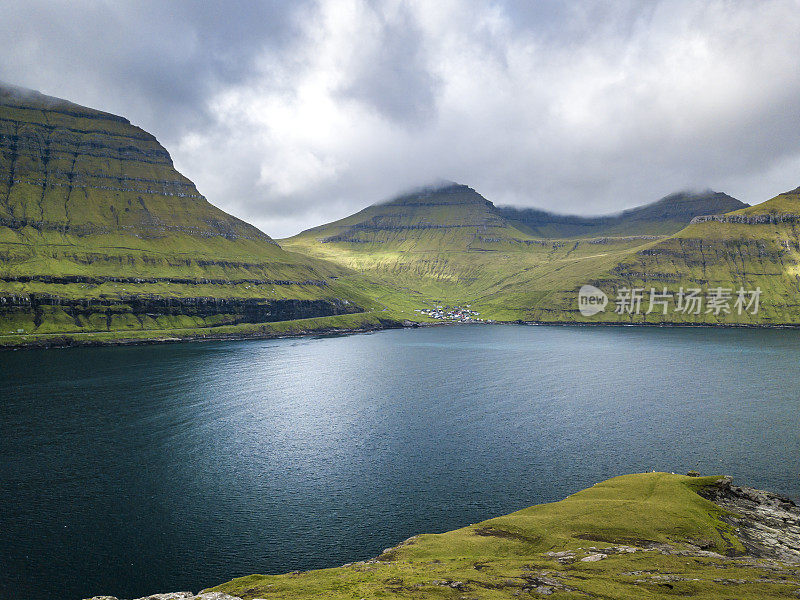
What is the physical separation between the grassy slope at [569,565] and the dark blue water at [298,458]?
10.9 metres

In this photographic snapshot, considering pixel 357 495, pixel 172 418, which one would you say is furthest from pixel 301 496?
pixel 172 418

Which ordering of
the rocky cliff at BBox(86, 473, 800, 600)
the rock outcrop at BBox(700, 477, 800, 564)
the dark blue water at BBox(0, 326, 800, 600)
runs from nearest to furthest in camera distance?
the rocky cliff at BBox(86, 473, 800, 600)
the rock outcrop at BBox(700, 477, 800, 564)
the dark blue water at BBox(0, 326, 800, 600)

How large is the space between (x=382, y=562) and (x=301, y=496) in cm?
3091

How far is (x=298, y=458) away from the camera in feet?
342

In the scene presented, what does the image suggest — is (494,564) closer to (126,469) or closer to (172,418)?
(126,469)

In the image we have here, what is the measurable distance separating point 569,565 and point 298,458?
6719 centimetres

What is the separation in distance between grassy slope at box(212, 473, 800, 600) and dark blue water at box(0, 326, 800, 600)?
10.9m

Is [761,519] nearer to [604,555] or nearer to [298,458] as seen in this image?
[604,555]

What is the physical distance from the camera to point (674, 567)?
5025 cm

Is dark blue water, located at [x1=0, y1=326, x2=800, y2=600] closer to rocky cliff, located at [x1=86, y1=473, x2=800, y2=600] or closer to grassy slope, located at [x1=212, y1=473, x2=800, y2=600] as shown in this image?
grassy slope, located at [x1=212, y1=473, x2=800, y2=600]

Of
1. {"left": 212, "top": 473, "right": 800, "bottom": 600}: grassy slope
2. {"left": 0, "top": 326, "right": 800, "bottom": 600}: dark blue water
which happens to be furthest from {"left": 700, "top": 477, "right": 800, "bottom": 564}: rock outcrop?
{"left": 0, "top": 326, "right": 800, "bottom": 600}: dark blue water

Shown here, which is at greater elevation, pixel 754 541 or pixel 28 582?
pixel 754 541

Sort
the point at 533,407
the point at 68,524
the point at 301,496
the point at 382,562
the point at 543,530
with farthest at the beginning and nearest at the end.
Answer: the point at 533,407, the point at 301,496, the point at 68,524, the point at 543,530, the point at 382,562

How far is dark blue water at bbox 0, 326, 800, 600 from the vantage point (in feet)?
221
